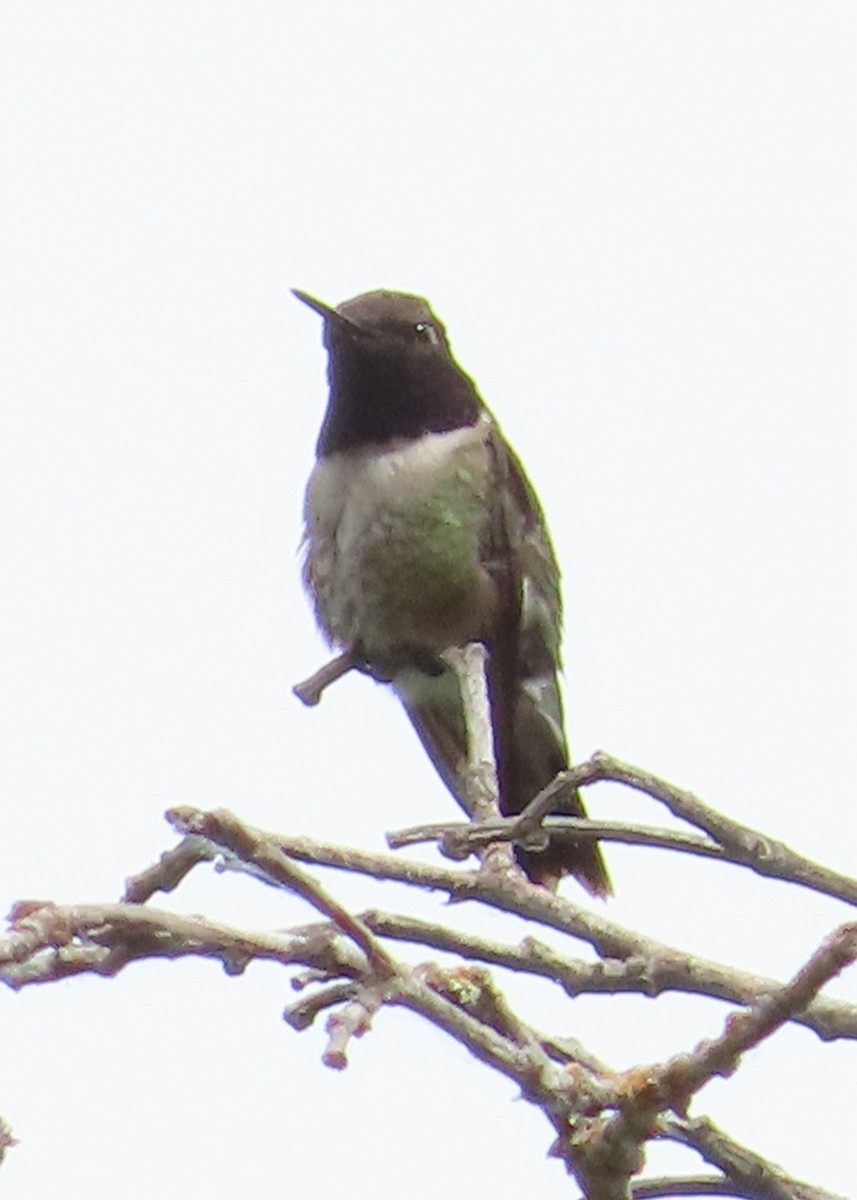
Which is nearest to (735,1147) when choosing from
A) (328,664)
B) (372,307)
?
(328,664)

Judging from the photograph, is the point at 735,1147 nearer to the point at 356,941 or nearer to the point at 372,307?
the point at 356,941

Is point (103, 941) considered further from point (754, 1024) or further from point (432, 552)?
point (432, 552)

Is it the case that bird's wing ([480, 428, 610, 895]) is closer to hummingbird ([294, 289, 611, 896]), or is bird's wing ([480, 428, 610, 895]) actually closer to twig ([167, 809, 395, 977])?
hummingbird ([294, 289, 611, 896])

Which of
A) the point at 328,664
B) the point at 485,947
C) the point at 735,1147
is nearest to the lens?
the point at 735,1147

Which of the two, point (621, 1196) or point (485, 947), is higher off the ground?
point (485, 947)

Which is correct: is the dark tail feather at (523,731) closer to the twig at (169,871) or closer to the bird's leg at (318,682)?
the bird's leg at (318,682)

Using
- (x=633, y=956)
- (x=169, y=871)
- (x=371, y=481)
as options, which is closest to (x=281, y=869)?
(x=169, y=871)
